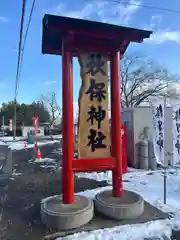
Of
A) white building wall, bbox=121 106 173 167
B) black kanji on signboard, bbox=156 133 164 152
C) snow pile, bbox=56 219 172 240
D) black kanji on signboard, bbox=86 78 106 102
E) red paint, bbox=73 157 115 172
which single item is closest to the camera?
snow pile, bbox=56 219 172 240

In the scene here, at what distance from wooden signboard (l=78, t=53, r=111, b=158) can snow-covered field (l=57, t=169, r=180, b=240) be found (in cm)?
155

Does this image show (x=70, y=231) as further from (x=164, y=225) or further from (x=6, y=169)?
(x=6, y=169)

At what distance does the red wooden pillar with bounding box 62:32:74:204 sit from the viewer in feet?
15.3

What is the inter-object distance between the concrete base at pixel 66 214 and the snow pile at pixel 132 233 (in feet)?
0.85

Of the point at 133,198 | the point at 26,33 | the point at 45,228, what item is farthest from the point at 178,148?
the point at 26,33

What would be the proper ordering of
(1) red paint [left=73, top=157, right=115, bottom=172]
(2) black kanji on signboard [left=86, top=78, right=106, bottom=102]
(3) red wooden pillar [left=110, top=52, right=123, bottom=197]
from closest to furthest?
(1) red paint [left=73, top=157, right=115, bottom=172] < (2) black kanji on signboard [left=86, top=78, right=106, bottom=102] < (3) red wooden pillar [left=110, top=52, right=123, bottom=197]

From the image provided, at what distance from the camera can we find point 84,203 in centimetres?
470

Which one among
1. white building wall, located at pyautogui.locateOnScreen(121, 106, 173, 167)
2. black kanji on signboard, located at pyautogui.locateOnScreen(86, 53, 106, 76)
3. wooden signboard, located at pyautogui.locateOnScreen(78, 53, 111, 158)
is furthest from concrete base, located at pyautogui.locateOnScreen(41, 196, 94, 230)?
white building wall, located at pyautogui.locateOnScreen(121, 106, 173, 167)

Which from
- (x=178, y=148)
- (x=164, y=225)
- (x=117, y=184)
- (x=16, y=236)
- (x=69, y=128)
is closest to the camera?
(x=16, y=236)

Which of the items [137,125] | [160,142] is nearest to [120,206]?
[160,142]

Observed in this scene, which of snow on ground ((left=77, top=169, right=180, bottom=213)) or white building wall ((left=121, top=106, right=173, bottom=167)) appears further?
white building wall ((left=121, top=106, right=173, bottom=167))

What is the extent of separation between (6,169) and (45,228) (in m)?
6.72

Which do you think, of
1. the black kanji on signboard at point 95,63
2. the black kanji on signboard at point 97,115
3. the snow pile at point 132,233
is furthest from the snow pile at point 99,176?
the black kanji on signboard at point 95,63

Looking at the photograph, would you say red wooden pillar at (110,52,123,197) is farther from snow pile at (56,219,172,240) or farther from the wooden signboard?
snow pile at (56,219,172,240)
